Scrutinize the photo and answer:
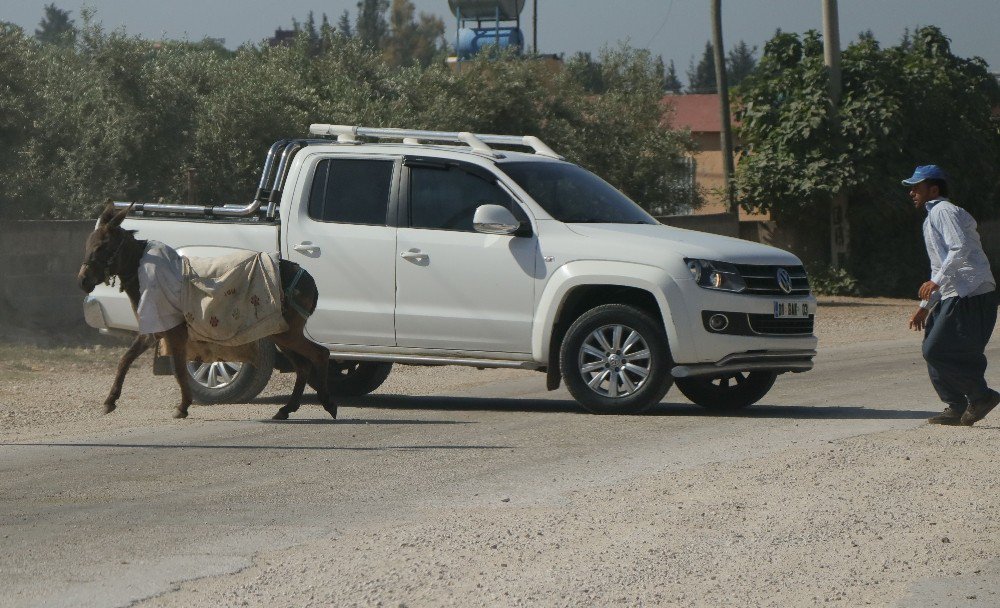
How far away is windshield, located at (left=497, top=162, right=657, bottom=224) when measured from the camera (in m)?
12.3

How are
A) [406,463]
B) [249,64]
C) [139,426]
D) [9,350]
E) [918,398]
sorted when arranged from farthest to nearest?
[249,64] → [9,350] → [918,398] → [139,426] → [406,463]

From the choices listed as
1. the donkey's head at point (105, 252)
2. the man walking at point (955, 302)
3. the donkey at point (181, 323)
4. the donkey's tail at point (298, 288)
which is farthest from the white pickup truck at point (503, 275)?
the man walking at point (955, 302)

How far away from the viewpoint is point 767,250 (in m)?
12.1

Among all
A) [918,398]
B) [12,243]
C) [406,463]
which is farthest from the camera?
[12,243]

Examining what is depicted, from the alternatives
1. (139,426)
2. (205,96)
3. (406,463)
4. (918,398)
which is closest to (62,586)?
(406,463)

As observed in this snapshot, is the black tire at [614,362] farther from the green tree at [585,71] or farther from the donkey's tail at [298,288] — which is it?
the green tree at [585,71]

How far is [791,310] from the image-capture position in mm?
11859

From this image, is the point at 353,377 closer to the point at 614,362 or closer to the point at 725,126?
the point at 614,362

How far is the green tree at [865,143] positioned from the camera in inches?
1176

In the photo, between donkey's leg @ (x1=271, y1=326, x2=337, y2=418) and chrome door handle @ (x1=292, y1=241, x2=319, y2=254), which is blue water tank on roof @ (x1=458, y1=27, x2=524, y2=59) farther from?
donkey's leg @ (x1=271, y1=326, x2=337, y2=418)

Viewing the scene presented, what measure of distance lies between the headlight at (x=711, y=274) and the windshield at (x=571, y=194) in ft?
3.79

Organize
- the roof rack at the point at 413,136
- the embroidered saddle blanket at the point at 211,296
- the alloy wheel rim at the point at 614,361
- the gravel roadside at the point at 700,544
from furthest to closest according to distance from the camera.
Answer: the roof rack at the point at 413,136 → the alloy wheel rim at the point at 614,361 → the embroidered saddle blanket at the point at 211,296 → the gravel roadside at the point at 700,544

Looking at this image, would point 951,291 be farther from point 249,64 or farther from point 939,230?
point 249,64

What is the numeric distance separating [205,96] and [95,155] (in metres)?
2.51
